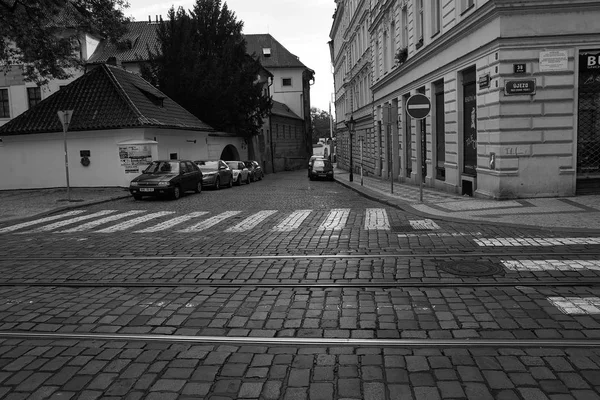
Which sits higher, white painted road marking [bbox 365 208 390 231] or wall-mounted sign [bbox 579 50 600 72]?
wall-mounted sign [bbox 579 50 600 72]

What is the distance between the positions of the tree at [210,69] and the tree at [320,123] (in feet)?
309

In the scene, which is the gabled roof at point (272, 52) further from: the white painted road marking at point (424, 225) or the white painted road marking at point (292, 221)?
A: the white painted road marking at point (424, 225)

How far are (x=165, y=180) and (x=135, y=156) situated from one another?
5.31 m

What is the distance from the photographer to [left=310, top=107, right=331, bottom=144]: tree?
140m

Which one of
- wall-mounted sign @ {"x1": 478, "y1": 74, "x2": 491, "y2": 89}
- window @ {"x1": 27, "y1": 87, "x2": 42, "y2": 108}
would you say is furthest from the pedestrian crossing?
window @ {"x1": 27, "y1": 87, "x2": 42, "y2": 108}

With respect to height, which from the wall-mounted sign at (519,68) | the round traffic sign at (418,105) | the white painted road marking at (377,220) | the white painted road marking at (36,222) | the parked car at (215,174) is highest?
the wall-mounted sign at (519,68)

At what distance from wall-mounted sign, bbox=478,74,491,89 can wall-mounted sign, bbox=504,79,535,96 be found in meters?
0.78

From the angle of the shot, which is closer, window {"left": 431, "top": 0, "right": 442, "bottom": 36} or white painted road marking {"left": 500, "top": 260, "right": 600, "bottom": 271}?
white painted road marking {"left": 500, "top": 260, "right": 600, "bottom": 271}

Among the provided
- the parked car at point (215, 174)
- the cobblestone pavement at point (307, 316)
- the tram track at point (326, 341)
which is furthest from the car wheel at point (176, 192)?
the tram track at point (326, 341)

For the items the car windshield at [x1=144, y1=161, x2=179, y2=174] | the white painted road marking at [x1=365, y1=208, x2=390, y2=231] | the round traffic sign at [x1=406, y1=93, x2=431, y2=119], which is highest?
the round traffic sign at [x1=406, y1=93, x2=431, y2=119]

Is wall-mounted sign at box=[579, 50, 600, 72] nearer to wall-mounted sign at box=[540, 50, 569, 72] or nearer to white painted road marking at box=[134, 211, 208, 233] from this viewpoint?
wall-mounted sign at box=[540, 50, 569, 72]

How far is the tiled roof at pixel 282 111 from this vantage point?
62906 mm

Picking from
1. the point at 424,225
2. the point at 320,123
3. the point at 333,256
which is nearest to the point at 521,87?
the point at 424,225

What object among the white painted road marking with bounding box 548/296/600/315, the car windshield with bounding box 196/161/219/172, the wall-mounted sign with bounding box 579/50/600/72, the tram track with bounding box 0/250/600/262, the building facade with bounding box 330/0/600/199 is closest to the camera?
the white painted road marking with bounding box 548/296/600/315
